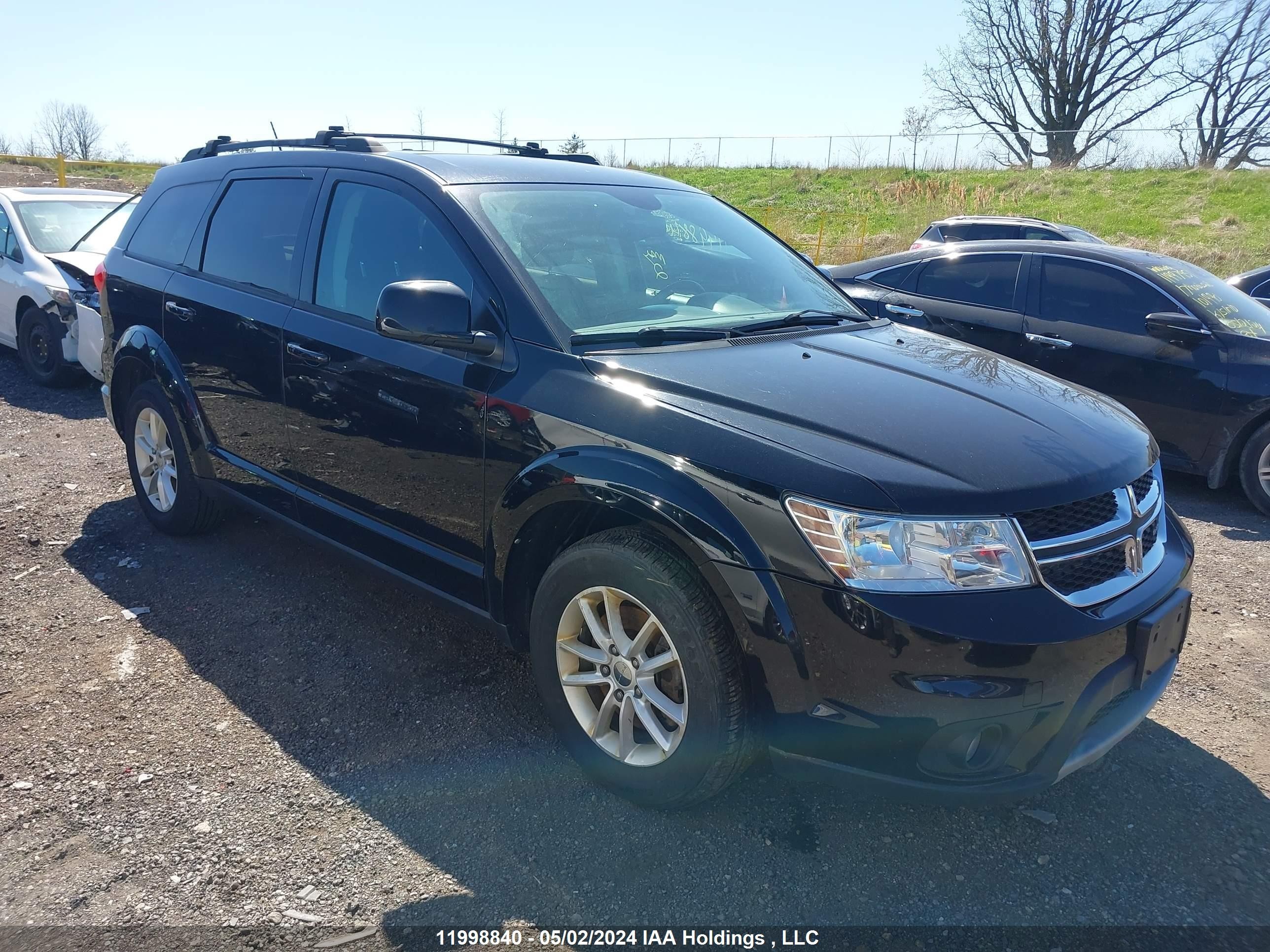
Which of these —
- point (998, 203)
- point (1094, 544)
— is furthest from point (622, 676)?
point (998, 203)

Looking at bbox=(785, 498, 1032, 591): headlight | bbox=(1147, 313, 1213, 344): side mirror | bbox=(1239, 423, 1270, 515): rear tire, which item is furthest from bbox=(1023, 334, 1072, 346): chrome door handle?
bbox=(785, 498, 1032, 591): headlight

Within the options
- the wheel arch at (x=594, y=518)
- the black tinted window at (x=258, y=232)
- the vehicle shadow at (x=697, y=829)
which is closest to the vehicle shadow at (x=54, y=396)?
the black tinted window at (x=258, y=232)

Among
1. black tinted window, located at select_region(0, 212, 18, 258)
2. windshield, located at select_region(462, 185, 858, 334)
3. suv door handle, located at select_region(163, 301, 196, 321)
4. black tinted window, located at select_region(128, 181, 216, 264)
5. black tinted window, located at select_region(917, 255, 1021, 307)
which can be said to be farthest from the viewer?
black tinted window, located at select_region(0, 212, 18, 258)

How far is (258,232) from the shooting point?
4.07m

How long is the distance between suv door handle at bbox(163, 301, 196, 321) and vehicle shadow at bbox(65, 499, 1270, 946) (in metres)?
1.56

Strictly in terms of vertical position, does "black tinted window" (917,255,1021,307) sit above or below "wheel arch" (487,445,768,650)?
above

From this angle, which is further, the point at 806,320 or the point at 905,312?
the point at 905,312

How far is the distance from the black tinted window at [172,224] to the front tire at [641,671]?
9.65 feet

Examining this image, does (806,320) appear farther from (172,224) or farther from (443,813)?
(172,224)

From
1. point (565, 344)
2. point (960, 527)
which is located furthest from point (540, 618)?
point (960, 527)

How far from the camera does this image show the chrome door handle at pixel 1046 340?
6.47m

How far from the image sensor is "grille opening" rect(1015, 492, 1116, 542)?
2.35 metres

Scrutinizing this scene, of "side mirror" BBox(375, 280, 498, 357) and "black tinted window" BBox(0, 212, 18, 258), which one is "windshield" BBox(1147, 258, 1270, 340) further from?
"black tinted window" BBox(0, 212, 18, 258)

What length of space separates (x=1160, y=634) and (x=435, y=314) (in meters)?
2.28
